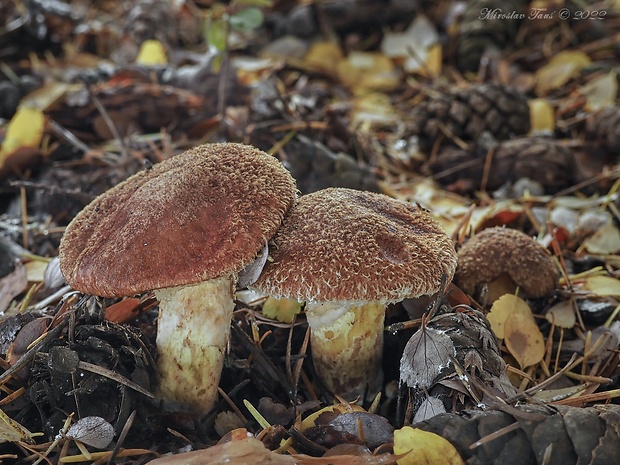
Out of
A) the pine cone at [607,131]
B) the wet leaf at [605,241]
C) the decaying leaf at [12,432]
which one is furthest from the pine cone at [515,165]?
the decaying leaf at [12,432]

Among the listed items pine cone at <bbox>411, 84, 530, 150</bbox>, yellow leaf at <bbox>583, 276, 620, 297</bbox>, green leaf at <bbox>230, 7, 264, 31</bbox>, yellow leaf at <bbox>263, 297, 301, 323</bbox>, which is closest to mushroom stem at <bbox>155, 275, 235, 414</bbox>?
yellow leaf at <bbox>263, 297, 301, 323</bbox>

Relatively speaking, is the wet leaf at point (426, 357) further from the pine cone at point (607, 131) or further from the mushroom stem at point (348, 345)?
the pine cone at point (607, 131)

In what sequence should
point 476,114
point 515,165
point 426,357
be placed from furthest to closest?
point 476,114 → point 515,165 → point 426,357

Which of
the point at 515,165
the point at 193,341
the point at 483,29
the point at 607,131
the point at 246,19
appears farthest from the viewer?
the point at 483,29

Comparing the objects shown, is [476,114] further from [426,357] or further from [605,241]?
[426,357]

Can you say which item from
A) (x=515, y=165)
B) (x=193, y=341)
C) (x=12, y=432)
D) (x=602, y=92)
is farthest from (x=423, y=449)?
(x=602, y=92)
